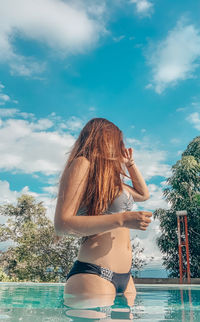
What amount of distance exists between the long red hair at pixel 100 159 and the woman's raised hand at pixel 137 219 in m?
0.30

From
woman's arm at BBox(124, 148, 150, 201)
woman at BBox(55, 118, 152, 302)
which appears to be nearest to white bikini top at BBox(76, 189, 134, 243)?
woman at BBox(55, 118, 152, 302)

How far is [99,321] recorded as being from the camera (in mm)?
1450

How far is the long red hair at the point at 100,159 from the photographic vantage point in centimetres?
164

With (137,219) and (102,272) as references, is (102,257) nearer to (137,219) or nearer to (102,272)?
(102,272)

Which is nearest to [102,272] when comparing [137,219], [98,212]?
[98,212]

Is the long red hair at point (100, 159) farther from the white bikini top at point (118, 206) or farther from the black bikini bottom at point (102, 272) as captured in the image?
the black bikini bottom at point (102, 272)

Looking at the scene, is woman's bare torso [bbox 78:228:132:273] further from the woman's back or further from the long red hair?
the long red hair

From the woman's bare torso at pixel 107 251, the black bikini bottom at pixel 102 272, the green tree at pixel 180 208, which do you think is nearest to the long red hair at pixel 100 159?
the woman's bare torso at pixel 107 251

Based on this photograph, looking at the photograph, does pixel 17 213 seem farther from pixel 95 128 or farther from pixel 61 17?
pixel 95 128

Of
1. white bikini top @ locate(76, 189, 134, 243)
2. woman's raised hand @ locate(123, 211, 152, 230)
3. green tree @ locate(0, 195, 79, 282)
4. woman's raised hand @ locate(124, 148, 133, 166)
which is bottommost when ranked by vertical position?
woman's raised hand @ locate(123, 211, 152, 230)

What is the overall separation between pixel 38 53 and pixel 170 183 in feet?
51.8

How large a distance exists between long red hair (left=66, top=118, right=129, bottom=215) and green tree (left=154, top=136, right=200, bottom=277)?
11.8m

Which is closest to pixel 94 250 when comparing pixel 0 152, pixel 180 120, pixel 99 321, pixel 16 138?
pixel 99 321

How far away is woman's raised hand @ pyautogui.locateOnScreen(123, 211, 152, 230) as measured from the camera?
1.35 metres
